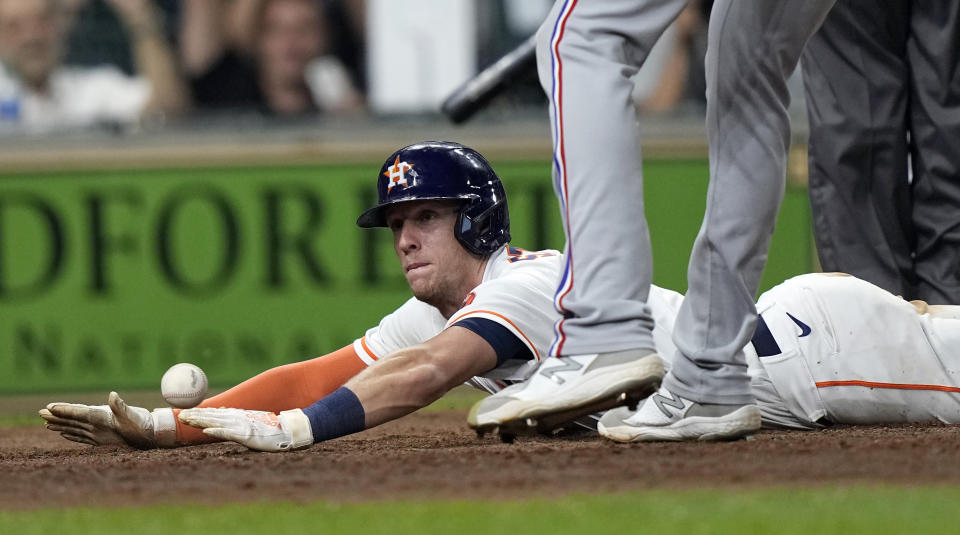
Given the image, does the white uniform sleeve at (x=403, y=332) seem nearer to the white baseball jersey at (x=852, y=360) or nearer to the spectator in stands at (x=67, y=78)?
the white baseball jersey at (x=852, y=360)

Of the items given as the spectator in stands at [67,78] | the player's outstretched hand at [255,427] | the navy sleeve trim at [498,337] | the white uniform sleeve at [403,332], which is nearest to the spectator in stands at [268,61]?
the spectator in stands at [67,78]

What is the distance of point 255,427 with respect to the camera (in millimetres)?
3408

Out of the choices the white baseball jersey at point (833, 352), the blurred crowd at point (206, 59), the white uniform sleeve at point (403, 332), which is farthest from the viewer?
the blurred crowd at point (206, 59)

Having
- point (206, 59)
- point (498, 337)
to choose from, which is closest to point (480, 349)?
point (498, 337)

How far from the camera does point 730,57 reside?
10.00 feet

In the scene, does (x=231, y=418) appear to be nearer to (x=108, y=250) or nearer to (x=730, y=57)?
(x=730, y=57)

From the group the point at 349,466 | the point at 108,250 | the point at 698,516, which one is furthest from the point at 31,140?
the point at 698,516

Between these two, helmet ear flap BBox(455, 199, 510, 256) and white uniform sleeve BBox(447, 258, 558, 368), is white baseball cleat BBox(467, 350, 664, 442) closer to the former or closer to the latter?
white uniform sleeve BBox(447, 258, 558, 368)

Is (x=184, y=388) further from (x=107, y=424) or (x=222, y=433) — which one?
(x=222, y=433)

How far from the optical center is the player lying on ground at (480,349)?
3529 millimetres

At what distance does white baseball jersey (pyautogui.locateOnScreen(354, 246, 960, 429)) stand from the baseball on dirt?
974 millimetres

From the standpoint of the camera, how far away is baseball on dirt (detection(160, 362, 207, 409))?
4301mm

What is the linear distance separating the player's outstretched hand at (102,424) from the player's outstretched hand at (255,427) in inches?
19.8

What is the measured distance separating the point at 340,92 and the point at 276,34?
1.49ft
